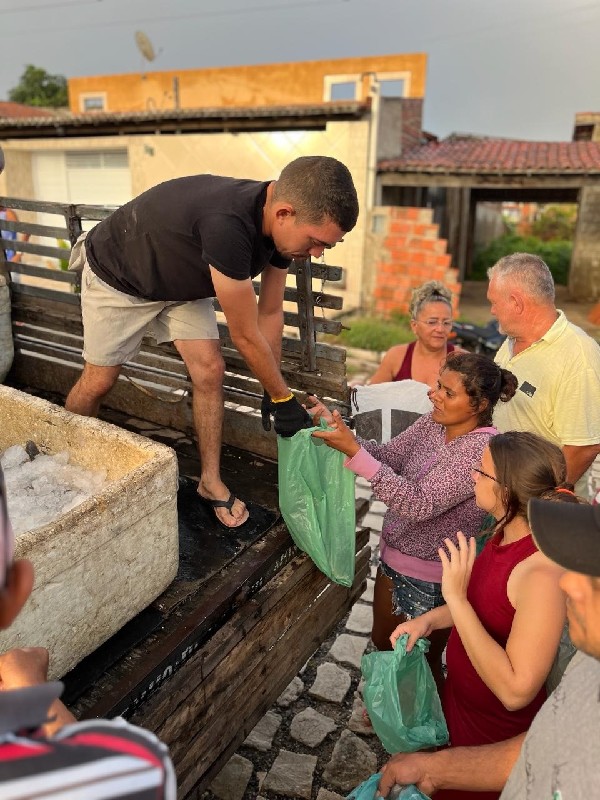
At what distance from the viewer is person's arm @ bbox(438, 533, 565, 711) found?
156cm

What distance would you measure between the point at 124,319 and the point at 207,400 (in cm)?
54

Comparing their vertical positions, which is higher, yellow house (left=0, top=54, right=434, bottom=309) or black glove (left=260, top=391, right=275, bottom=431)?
yellow house (left=0, top=54, right=434, bottom=309)

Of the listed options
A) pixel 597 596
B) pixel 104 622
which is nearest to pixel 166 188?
pixel 104 622

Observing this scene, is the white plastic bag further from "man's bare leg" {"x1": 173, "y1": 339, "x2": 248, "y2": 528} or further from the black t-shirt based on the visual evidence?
the black t-shirt

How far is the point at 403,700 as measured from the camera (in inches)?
83.1

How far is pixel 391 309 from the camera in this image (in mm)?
12570

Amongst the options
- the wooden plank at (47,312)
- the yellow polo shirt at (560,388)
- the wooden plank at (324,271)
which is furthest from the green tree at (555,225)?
the wooden plank at (324,271)

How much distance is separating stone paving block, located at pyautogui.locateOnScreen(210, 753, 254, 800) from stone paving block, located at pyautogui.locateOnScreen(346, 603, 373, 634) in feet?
3.42

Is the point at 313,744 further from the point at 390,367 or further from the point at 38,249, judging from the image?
the point at 38,249

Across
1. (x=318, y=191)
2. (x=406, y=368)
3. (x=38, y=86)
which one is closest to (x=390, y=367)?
(x=406, y=368)

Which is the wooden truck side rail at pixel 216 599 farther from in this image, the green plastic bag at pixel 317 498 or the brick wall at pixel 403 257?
the brick wall at pixel 403 257

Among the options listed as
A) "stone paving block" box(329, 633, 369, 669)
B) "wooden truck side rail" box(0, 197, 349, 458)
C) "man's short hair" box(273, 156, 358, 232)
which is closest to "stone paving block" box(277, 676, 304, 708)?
"stone paving block" box(329, 633, 369, 669)

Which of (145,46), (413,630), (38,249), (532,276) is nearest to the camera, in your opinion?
(413,630)

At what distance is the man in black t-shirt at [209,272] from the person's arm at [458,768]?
1.22 meters
